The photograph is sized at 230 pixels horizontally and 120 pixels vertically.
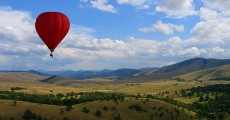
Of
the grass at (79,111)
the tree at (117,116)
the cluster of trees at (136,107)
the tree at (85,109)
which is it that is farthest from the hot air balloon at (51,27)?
the cluster of trees at (136,107)

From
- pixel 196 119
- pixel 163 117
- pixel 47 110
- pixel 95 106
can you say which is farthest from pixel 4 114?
pixel 196 119

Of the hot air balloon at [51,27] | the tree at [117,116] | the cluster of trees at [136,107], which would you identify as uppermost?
the hot air balloon at [51,27]

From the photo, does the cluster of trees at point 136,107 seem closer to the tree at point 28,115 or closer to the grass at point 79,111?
the grass at point 79,111

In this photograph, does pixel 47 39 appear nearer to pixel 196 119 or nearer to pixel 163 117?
pixel 163 117

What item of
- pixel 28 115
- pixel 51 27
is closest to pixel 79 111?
pixel 28 115

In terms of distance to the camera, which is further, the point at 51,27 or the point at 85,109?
the point at 85,109

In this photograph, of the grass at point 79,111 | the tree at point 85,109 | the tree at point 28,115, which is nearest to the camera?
the tree at point 28,115

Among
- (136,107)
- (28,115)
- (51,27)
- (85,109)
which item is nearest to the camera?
(51,27)

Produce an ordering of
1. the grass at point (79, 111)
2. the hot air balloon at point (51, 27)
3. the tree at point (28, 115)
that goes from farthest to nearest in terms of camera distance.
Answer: the grass at point (79, 111) → the tree at point (28, 115) → the hot air balloon at point (51, 27)

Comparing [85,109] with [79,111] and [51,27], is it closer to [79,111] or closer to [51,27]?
[79,111]
